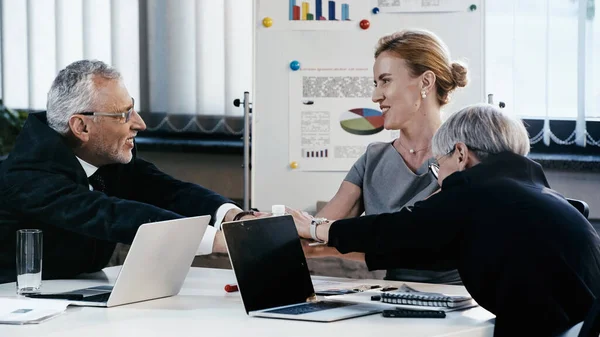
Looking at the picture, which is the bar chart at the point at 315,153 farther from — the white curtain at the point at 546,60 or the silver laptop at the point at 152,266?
the silver laptop at the point at 152,266

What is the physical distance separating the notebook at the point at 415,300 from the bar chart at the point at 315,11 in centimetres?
185

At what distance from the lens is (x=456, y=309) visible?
1.86m

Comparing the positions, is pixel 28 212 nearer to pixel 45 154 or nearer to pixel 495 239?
pixel 45 154

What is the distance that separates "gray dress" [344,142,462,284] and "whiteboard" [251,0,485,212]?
90cm

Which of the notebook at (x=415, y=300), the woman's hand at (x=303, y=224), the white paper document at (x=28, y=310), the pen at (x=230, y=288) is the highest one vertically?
the woman's hand at (x=303, y=224)

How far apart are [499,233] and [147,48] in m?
3.10

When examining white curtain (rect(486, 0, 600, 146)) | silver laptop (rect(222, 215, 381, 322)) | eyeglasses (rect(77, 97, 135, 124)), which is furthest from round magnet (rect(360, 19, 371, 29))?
silver laptop (rect(222, 215, 381, 322))

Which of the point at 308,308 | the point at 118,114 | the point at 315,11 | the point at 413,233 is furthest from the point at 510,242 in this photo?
the point at 315,11

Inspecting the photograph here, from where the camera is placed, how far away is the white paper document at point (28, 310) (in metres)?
1.68

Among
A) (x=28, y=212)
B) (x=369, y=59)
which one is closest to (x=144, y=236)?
(x=28, y=212)

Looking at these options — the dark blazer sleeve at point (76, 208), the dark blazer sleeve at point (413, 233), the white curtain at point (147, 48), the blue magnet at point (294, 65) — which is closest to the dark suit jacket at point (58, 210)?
the dark blazer sleeve at point (76, 208)

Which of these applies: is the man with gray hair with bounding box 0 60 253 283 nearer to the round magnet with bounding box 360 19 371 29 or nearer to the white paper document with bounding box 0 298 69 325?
the white paper document with bounding box 0 298 69 325

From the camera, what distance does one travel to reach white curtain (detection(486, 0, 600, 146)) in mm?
3801

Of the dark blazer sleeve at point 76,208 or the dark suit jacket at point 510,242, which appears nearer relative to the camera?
the dark suit jacket at point 510,242
